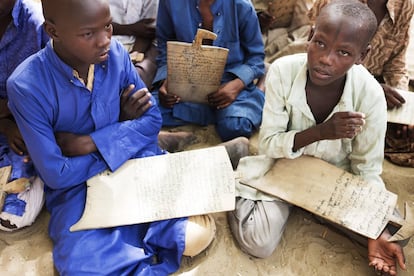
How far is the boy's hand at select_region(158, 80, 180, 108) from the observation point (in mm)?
1975

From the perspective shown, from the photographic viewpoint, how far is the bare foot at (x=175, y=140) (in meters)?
1.92

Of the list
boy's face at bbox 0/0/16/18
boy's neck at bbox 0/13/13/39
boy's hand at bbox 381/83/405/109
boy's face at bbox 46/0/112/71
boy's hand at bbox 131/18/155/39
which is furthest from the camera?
boy's hand at bbox 131/18/155/39

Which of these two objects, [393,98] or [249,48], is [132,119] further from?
[393,98]

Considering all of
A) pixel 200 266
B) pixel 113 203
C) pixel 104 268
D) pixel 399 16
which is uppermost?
pixel 399 16

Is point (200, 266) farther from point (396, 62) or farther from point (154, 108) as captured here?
point (396, 62)

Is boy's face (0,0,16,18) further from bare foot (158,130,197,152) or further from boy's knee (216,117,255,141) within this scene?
boy's knee (216,117,255,141)

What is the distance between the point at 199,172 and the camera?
5.05 ft

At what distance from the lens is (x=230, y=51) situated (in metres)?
2.01

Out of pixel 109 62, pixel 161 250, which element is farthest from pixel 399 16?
pixel 161 250

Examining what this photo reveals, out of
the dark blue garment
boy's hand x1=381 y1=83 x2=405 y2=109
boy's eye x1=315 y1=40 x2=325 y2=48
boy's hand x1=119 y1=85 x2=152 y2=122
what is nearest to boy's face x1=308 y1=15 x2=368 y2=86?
boy's eye x1=315 y1=40 x2=325 y2=48

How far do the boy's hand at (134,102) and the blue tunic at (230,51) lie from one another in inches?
19.2

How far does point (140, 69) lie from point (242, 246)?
3.52ft

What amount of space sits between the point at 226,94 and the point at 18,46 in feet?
2.93

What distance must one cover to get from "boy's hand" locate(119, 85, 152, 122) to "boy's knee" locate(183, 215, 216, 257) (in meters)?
0.43
